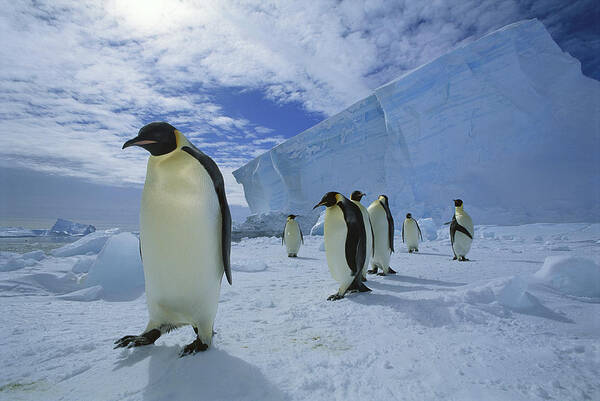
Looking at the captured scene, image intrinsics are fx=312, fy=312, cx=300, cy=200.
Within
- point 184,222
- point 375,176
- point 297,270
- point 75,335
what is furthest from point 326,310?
point 375,176

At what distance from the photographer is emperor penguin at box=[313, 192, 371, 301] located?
8.17 feet

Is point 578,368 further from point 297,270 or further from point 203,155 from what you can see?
point 297,270

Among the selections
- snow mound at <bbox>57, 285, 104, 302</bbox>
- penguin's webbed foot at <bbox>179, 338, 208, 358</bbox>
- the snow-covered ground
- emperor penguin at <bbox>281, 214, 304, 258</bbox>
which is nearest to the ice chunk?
the snow-covered ground

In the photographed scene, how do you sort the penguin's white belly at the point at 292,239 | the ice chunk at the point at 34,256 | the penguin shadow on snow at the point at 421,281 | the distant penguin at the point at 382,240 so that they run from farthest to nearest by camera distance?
the penguin's white belly at the point at 292,239 → the ice chunk at the point at 34,256 → the distant penguin at the point at 382,240 → the penguin shadow on snow at the point at 421,281

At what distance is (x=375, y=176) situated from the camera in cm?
1516

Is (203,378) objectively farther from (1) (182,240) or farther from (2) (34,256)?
(2) (34,256)

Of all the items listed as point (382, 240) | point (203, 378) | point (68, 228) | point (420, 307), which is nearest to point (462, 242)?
point (382, 240)

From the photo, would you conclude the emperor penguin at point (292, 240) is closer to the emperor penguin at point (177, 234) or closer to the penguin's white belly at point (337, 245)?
the penguin's white belly at point (337, 245)

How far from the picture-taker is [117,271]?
2949mm

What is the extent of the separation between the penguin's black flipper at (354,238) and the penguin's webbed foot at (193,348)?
139 cm

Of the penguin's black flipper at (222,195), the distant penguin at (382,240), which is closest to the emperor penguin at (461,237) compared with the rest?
the distant penguin at (382,240)

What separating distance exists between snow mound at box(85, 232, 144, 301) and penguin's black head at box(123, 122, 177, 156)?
1901mm

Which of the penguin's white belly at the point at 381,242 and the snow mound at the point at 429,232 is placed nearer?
the penguin's white belly at the point at 381,242

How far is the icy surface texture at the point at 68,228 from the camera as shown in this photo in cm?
2288
